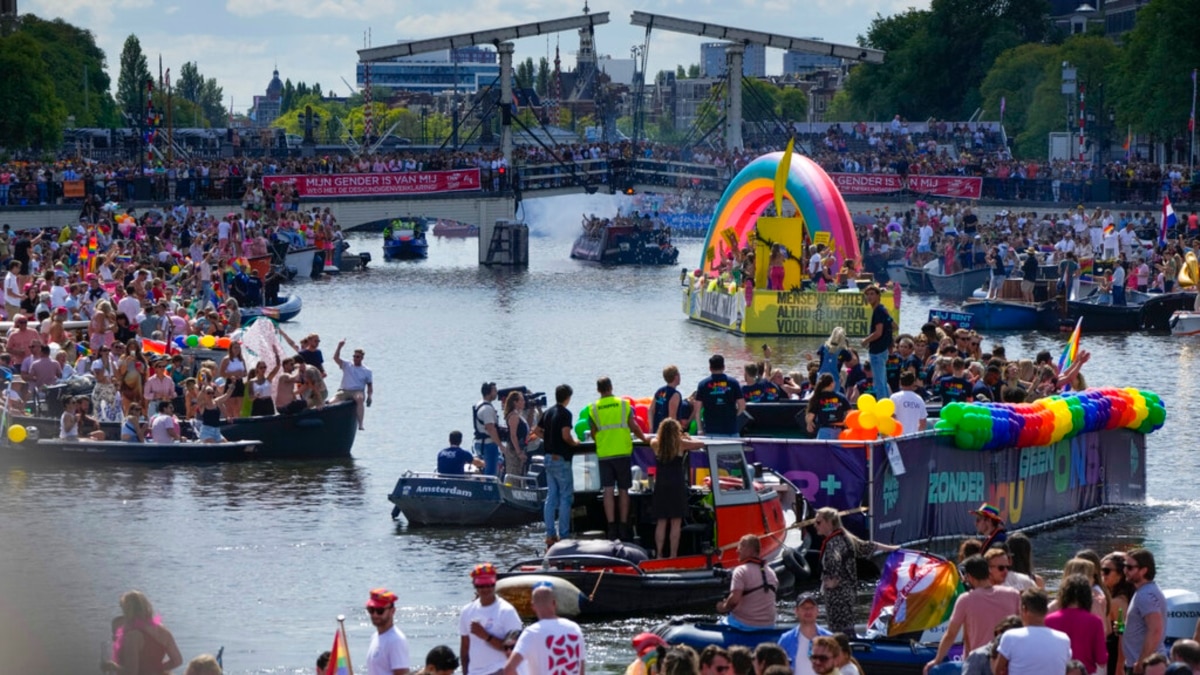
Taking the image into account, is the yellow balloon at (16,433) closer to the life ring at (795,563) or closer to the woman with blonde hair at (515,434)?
the woman with blonde hair at (515,434)

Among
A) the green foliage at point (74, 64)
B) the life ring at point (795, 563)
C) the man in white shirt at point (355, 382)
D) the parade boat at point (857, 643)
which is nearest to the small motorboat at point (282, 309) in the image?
the man in white shirt at point (355, 382)

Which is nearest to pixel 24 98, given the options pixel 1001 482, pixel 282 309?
pixel 282 309

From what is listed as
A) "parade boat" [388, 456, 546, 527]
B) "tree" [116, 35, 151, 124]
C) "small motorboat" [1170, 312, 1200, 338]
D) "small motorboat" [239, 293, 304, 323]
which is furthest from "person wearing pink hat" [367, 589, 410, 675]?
"tree" [116, 35, 151, 124]

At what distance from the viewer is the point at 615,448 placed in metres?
20.0

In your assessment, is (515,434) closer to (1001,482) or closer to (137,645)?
(1001,482)

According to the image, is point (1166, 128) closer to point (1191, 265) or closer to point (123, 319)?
point (1191, 265)

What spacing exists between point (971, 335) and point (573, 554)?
10.2 metres

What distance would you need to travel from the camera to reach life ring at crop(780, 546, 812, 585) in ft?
66.3

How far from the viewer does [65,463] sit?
93.2ft

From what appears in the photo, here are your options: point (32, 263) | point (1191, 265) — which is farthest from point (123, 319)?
point (1191, 265)

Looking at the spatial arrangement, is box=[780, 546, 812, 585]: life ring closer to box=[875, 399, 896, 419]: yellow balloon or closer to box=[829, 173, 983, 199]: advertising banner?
box=[875, 399, 896, 419]: yellow balloon

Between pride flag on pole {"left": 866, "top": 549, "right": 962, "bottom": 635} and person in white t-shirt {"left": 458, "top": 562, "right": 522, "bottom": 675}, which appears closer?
person in white t-shirt {"left": 458, "top": 562, "right": 522, "bottom": 675}

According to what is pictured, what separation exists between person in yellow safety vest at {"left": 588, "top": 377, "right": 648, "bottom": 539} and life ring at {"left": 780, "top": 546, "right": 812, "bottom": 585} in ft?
4.96

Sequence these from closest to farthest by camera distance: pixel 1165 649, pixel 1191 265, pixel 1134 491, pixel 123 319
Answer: pixel 1165 649, pixel 1134 491, pixel 123 319, pixel 1191 265
